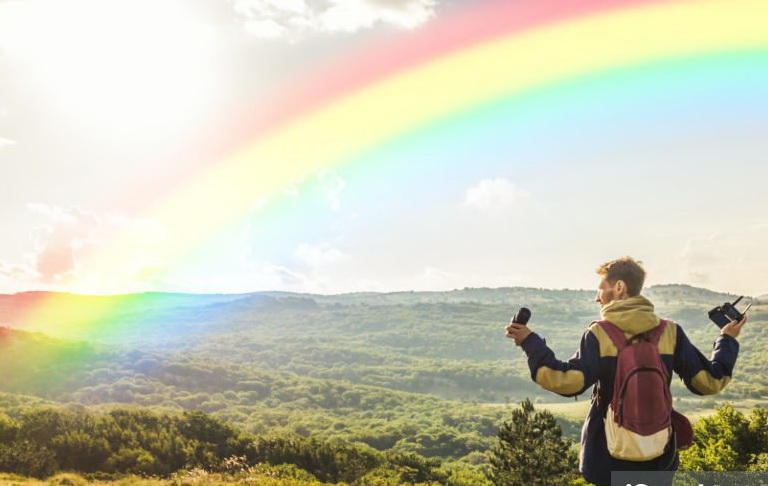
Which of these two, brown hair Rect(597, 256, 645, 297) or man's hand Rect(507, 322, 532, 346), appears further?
brown hair Rect(597, 256, 645, 297)

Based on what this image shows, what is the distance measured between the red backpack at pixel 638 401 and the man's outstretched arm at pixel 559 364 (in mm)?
182

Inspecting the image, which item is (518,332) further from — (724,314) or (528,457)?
(528,457)

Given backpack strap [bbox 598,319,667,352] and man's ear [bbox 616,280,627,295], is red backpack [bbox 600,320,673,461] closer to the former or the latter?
backpack strap [bbox 598,319,667,352]

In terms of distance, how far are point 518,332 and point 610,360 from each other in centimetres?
73

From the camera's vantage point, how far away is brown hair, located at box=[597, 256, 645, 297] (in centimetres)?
484

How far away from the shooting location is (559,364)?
4.46 meters

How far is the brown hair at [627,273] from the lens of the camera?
4.84 meters

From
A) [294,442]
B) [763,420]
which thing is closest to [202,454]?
[294,442]

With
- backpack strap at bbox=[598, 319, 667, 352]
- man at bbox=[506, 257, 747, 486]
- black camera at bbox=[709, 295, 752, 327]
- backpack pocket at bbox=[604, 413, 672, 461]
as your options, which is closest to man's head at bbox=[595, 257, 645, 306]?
man at bbox=[506, 257, 747, 486]

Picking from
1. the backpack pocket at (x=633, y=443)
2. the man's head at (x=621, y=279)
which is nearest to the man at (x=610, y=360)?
the man's head at (x=621, y=279)
